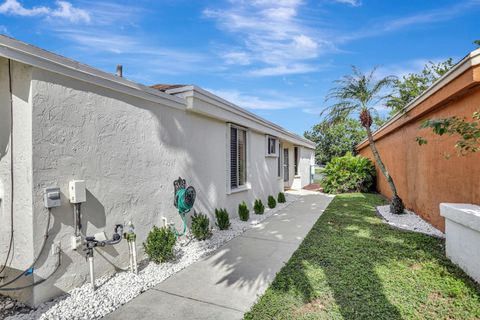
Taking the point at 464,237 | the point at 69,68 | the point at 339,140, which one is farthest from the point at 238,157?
the point at 339,140

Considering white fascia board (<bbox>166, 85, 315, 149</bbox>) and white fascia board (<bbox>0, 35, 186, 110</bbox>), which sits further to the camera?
white fascia board (<bbox>166, 85, 315, 149</bbox>)

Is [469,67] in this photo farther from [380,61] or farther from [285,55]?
[285,55]

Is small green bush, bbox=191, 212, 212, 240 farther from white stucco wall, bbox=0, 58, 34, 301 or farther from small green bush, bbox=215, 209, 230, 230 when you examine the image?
white stucco wall, bbox=0, 58, 34, 301

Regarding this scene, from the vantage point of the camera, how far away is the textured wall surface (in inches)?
113

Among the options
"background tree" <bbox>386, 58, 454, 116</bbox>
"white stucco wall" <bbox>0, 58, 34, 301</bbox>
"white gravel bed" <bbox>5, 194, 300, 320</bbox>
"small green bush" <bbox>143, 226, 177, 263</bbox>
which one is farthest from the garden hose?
"background tree" <bbox>386, 58, 454, 116</bbox>

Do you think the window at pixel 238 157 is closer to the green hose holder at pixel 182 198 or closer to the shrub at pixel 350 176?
the green hose holder at pixel 182 198

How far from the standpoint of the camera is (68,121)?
10.5ft

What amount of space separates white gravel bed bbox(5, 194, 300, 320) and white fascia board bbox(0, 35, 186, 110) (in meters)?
2.67

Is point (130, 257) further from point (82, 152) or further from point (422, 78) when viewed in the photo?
point (422, 78)

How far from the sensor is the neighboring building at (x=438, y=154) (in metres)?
4.33

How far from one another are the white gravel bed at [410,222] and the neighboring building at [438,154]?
0.15m

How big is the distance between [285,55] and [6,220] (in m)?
9.98

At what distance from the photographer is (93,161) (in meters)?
3.49

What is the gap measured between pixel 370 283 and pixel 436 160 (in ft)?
13.4
